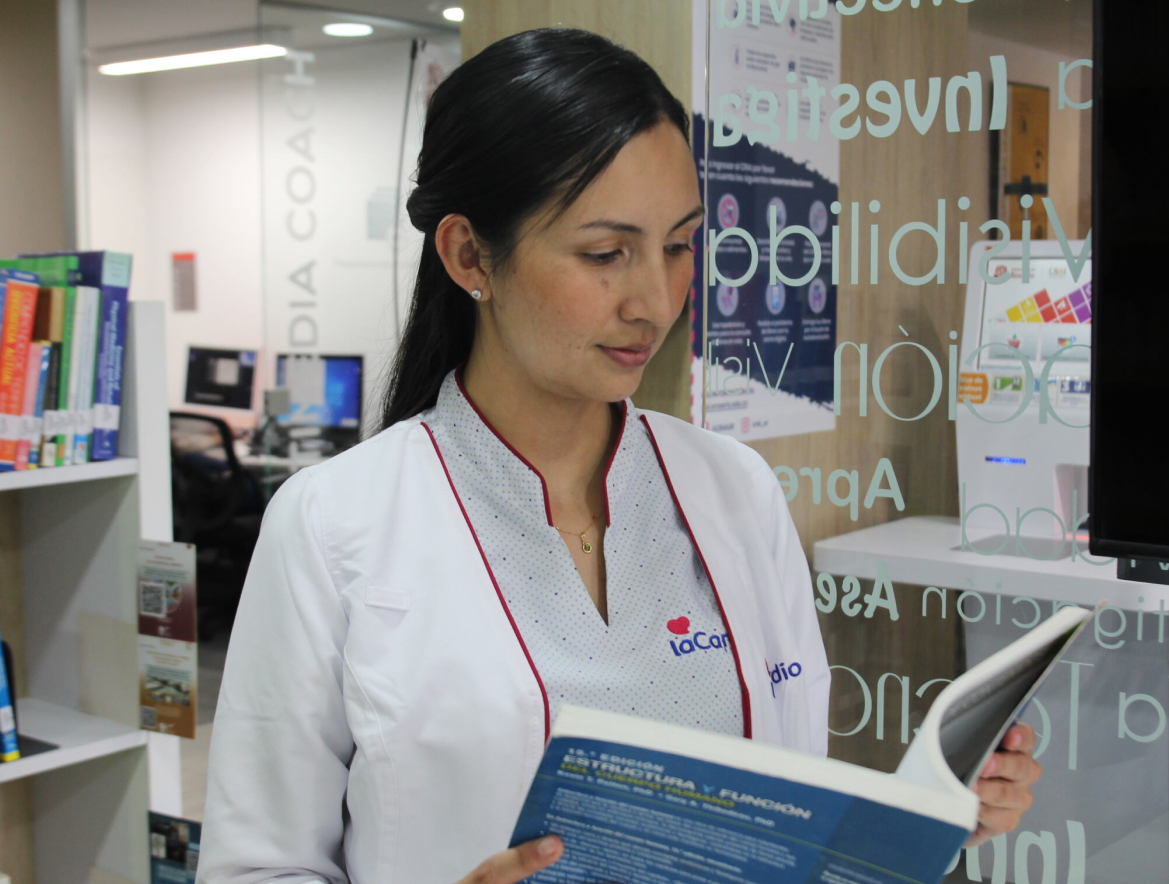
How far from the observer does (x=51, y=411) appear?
1950mm

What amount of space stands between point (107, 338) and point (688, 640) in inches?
52.9

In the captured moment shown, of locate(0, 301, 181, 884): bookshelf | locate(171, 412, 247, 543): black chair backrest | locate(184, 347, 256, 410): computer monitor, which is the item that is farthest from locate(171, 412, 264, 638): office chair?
locate(0, 301, 181, 884): bookshelf

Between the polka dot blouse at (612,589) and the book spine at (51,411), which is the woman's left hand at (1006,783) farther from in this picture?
the book spine at (51,411)

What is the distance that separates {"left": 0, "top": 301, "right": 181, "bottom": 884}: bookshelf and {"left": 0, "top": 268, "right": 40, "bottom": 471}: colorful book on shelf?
105 mm

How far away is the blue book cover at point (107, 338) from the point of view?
6.59 ft

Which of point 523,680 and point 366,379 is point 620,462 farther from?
point 366,379

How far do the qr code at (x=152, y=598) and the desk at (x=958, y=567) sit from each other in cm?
111

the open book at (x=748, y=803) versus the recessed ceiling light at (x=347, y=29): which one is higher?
the recessed ceiling light at (x=347, y=29)

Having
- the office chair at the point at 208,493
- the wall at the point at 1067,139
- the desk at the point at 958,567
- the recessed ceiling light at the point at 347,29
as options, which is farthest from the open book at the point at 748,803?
the recessed ceiling light at the point at 347,29

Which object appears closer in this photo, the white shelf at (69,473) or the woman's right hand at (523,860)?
the woman's right hand at (523,860)

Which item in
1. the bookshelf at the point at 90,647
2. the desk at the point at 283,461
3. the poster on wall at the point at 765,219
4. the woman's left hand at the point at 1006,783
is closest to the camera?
the woman's left hand at the point at 1006,783

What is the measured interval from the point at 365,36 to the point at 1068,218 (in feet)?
14.6

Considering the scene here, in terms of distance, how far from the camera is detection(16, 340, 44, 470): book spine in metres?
1.92

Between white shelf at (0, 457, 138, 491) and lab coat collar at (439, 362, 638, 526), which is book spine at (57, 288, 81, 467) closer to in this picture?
white shelf at (0, 457, 138, 491)
